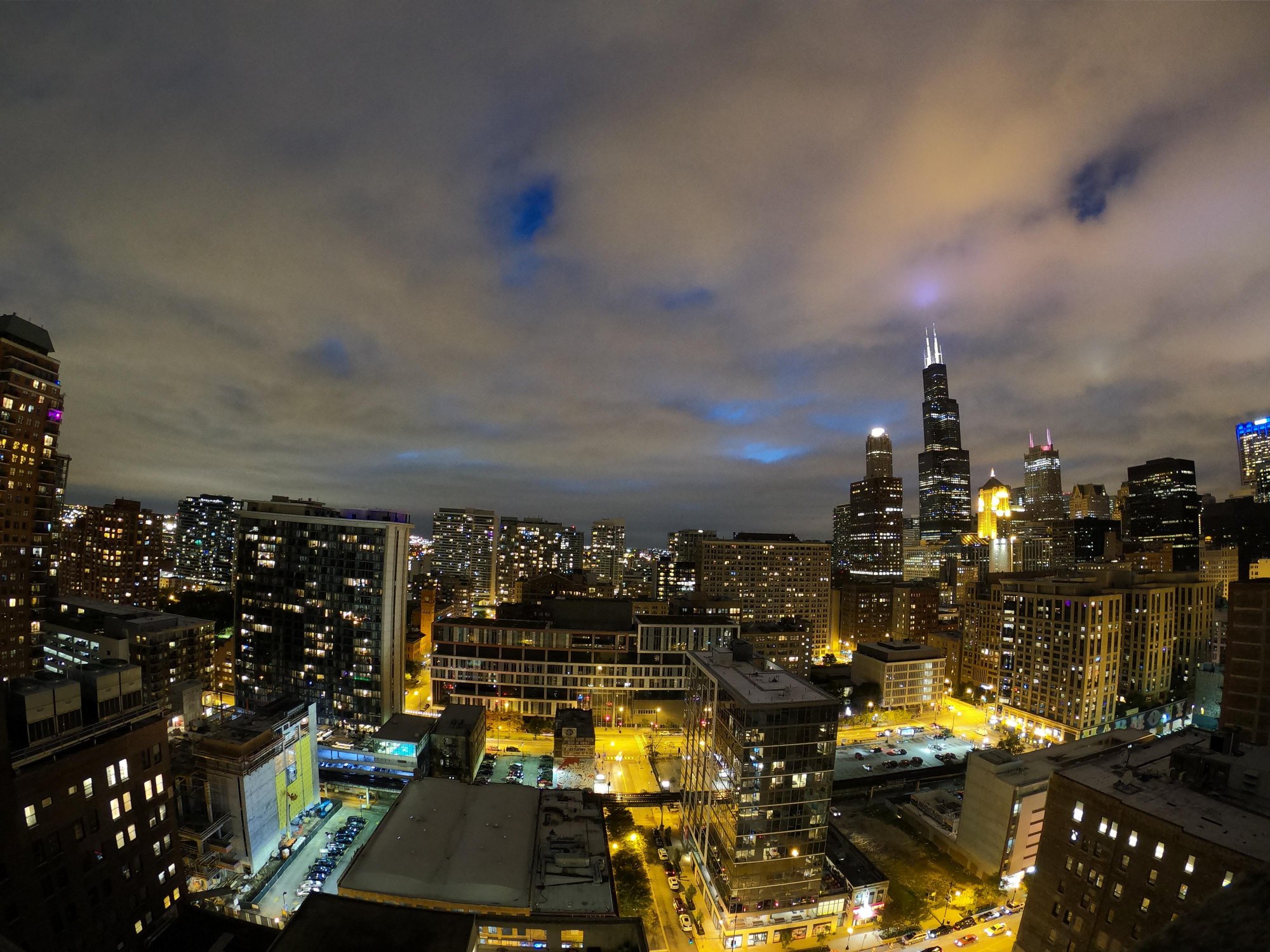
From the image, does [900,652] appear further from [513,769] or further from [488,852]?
[488,852]

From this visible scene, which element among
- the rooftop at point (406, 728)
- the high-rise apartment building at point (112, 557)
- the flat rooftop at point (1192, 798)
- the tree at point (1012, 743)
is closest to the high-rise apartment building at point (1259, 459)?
the tree at point (1012, 743)

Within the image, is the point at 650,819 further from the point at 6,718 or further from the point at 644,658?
the point at 6,718

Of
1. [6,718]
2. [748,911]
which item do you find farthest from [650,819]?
[6,718]

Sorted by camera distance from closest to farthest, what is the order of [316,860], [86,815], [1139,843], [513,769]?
[86,815] → [1139,843] → [316,860] → [513,769]

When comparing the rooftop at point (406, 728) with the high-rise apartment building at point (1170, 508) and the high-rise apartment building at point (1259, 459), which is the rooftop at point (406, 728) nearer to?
the high-rise apartment building at point (1170, 508)

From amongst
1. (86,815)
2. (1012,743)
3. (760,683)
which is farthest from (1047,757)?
(86,815)

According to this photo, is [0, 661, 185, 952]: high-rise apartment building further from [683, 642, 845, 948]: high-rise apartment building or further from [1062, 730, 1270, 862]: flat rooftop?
[1062, 730, 1270, 862]: flat rooftop
